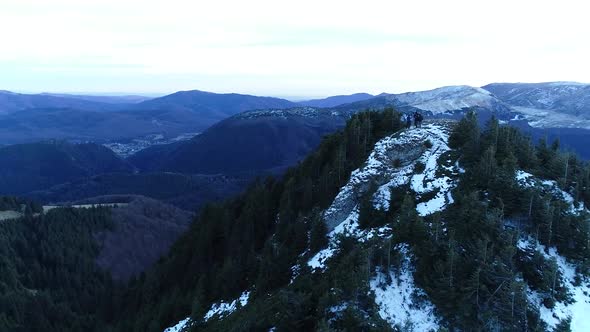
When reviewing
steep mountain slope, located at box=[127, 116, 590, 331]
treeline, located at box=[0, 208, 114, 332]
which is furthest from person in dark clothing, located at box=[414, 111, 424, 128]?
treeline, located at box=[0, 208, 114, 332]

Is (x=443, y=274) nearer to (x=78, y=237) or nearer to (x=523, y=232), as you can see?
(x=523, y=232)

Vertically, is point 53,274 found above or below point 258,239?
below

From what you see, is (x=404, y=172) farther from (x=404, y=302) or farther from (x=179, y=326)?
(x=179, y=326)

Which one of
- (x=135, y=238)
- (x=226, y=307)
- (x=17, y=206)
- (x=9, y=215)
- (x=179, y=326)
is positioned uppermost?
(x=226, y=307)

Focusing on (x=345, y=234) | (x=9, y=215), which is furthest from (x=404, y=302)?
(x=9, y=215)

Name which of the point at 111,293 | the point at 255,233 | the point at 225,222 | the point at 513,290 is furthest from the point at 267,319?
the point at 111,293

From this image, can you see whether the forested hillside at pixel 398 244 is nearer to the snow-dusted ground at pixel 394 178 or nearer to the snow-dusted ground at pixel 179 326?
the snow-dusted ground at pixel 394 178
